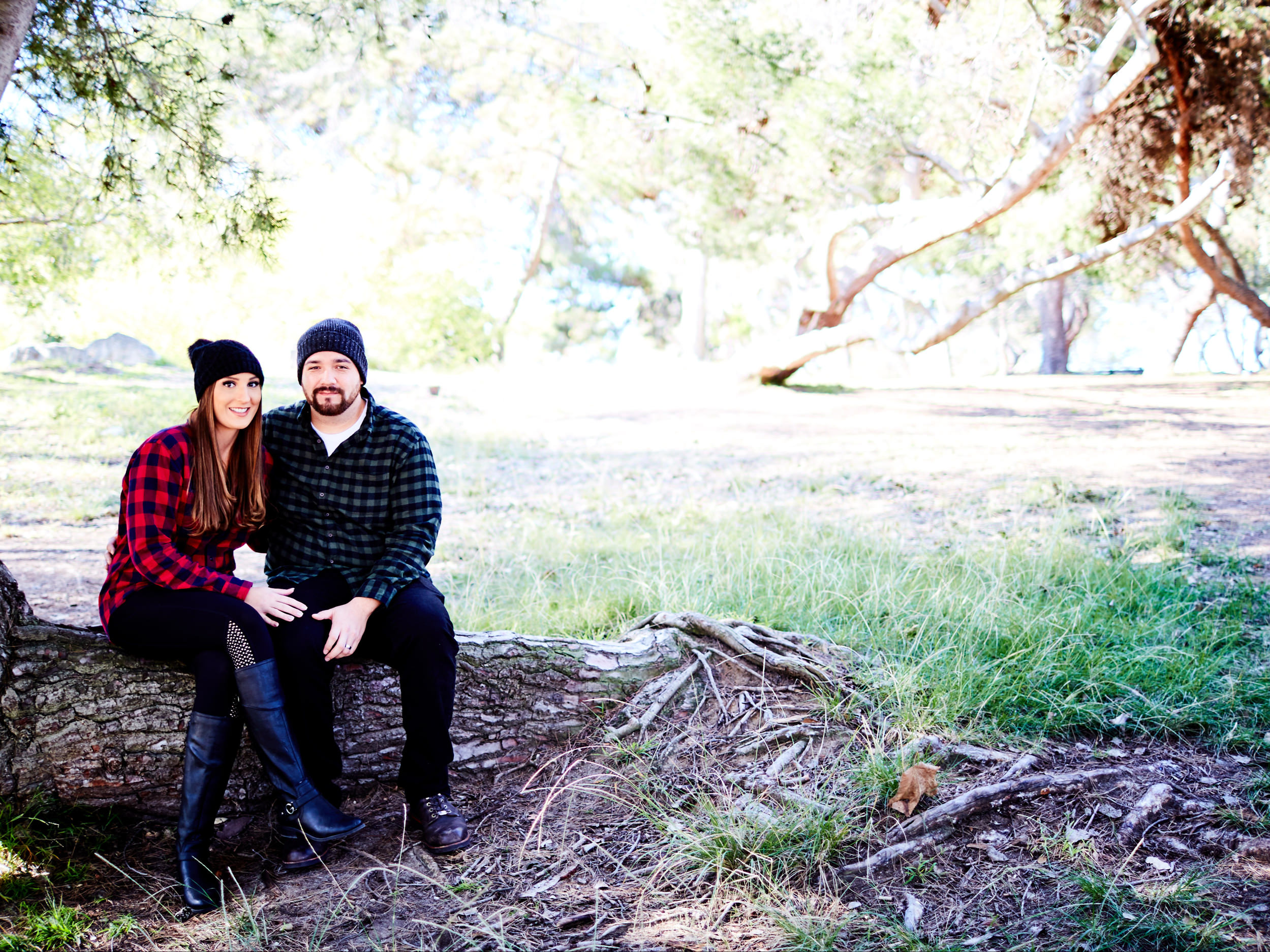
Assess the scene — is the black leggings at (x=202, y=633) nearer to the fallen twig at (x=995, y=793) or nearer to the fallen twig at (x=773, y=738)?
the fallen twig at (x=773, y=738)

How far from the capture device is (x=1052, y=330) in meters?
22.9

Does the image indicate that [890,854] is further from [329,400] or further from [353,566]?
[329,400]

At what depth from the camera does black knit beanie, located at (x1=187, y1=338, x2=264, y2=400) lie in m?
2.84

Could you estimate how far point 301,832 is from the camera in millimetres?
2676

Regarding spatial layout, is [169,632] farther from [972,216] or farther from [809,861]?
[972,216]

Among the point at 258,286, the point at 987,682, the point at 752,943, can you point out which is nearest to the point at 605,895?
the point at 752,943

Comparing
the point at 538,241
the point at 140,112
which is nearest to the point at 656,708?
the point at 140,112

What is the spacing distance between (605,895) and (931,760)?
112cm

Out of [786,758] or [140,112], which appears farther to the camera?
[140,112]

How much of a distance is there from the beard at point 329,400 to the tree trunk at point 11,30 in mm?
1408

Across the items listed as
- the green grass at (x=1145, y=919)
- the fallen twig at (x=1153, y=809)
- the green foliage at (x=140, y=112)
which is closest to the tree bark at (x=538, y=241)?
the green foliage at (x=140, y=112)

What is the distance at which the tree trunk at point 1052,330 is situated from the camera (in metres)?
22.5

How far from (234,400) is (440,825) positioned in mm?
1399

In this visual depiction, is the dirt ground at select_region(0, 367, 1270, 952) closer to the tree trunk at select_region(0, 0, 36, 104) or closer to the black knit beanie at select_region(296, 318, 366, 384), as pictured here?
the black knit beanie at select_region(296, 318, 366, 384)
